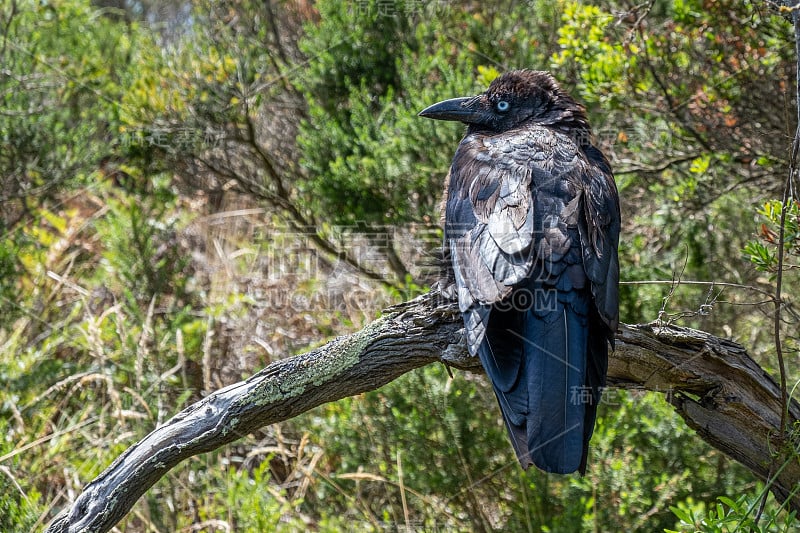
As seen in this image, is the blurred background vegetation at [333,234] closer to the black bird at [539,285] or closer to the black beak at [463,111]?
the black bird at [539,285]

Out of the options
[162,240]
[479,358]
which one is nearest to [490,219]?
[479,358]

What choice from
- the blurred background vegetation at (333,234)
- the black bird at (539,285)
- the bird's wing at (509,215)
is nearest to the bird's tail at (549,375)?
the black bird at (539,285)

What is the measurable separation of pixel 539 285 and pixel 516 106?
1.35 m

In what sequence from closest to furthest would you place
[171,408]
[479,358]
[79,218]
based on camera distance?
[479,358], [171,408], [79,218]

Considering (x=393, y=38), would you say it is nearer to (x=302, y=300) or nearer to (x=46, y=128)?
(x=302, y=300)

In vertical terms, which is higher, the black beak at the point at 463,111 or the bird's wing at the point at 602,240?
Result: the black beak at the point at 463,111

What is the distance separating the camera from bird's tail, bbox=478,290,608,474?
99.7 inches

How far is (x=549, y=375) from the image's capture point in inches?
102

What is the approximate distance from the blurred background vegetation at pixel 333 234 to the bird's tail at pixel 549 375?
0.64m

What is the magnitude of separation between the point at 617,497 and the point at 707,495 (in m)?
0.47

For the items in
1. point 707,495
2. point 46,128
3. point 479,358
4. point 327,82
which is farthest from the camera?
point 46,128

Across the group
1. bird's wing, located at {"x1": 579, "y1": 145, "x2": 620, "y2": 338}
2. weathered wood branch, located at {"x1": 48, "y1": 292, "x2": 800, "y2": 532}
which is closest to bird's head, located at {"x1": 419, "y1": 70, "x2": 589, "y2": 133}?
bird's wing, located at {"x1": 579, "y1": 145, "x2": 620, "y2": 338}

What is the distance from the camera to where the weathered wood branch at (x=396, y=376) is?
2.66 m

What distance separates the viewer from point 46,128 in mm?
6168
